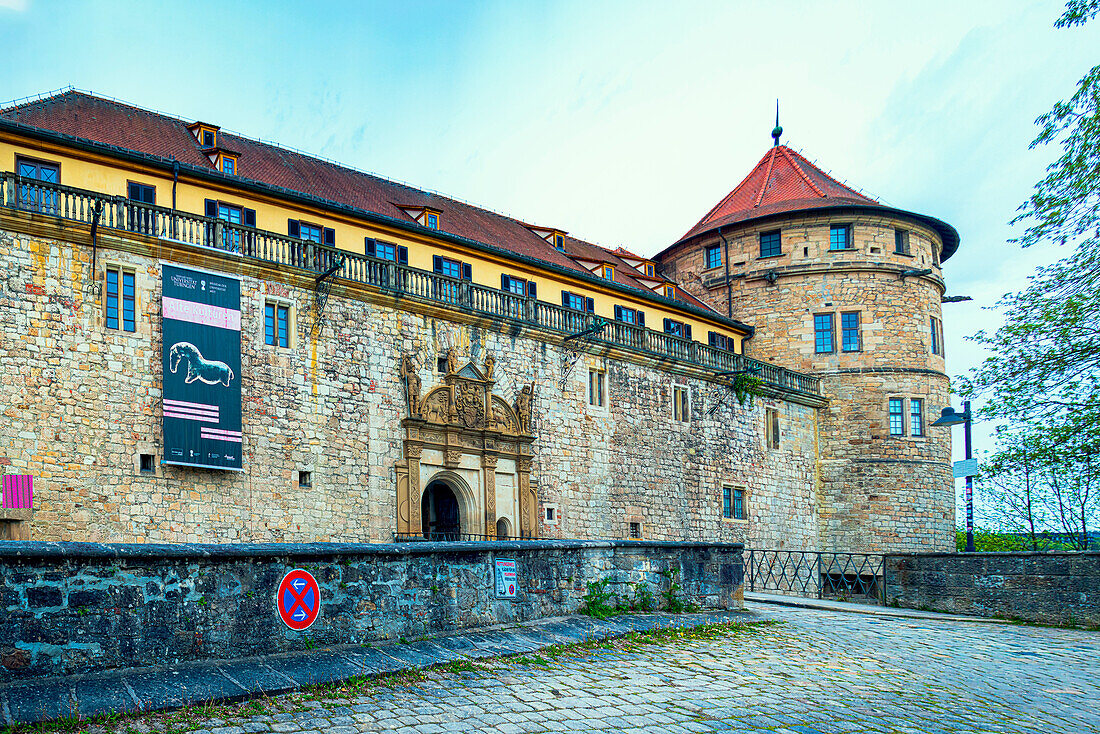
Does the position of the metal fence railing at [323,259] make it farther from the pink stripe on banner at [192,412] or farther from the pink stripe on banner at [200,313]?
the pink stripe on banner at [192,412]

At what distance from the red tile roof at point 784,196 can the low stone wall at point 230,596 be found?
30.0m

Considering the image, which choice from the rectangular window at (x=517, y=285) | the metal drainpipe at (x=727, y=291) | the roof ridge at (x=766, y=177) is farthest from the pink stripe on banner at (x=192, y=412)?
the roof ridge at (x=766, y=177)

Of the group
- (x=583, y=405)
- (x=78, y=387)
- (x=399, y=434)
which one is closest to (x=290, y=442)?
(x=399, y=434)

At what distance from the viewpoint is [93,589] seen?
8500 mm

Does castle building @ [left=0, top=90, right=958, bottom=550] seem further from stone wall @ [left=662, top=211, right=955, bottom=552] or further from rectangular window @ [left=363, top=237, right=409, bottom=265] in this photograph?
rectangular window @ [left=363, top=237, right=409, bottom=265]

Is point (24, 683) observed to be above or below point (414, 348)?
below

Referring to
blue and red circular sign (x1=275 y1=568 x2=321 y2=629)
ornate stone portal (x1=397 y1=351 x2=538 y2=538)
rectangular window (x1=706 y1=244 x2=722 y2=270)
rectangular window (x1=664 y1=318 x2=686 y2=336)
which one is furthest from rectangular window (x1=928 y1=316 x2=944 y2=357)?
blue and red circular sign (x1=275 y1=568 x2=321 y2=629)

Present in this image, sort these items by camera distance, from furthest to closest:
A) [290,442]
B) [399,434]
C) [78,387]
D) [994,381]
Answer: [399,434], [290,442], [78,387], [994,381]

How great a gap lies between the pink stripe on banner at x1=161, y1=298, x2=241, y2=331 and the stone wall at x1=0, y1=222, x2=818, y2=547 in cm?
26

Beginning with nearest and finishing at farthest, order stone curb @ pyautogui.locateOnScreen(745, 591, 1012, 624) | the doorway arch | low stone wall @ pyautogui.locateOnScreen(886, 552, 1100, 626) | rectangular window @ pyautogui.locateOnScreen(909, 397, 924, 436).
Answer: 1. low stone wall @ pyautogui.locateOnScreen(886, 552, 1100, 626)
2. stone curb @ pyautogui.locateOnScreen(745, 591, 1012, 624)
3. the doorway arch
4. rectangular window @ pyautogui.locateOnScreen(909, 397, 924, 436)

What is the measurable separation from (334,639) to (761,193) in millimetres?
35952

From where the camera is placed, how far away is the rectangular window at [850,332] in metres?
39.5

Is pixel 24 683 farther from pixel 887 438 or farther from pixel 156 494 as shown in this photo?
pixel 887 438

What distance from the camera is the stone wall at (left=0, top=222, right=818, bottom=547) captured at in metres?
18.5
